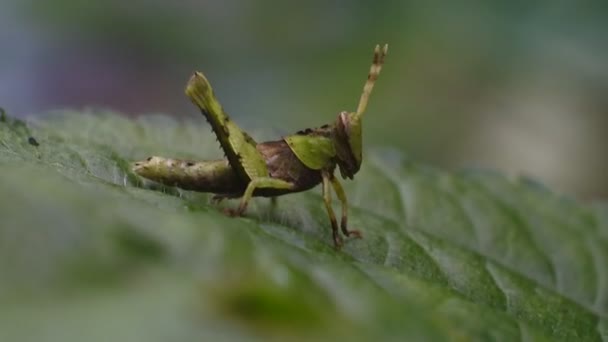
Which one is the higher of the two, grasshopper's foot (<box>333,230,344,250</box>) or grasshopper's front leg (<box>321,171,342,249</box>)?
grasshopper's front leg (<box>321,171,342,249</box>)

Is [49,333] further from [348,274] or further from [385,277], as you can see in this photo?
[385,277]

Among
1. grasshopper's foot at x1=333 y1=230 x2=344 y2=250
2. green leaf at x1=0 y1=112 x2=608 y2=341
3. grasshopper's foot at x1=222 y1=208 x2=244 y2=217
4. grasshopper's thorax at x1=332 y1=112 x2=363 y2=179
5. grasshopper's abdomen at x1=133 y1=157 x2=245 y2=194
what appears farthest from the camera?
grasshopper's thorax at x1=332 y1=112 x2=363 y2=179

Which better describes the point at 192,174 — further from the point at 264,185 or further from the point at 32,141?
the point at 32,141

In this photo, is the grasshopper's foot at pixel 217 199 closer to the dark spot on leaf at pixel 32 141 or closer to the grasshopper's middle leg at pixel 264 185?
the grasshopper's middle leg at pixel 264 185

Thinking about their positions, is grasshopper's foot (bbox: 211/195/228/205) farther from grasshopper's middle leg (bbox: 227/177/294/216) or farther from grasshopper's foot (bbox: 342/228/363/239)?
grasshopper's foot (bbox: 342/228/363/239)

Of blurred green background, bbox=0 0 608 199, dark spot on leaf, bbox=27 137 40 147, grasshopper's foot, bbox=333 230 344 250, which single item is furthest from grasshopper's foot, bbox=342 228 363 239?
blurred green background, bbox=0 0 608 199

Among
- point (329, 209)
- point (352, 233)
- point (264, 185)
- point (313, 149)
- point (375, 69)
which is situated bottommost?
point (352, 233)

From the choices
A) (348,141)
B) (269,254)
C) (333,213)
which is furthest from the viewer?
(348,141)

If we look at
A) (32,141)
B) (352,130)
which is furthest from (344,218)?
(32,141)
